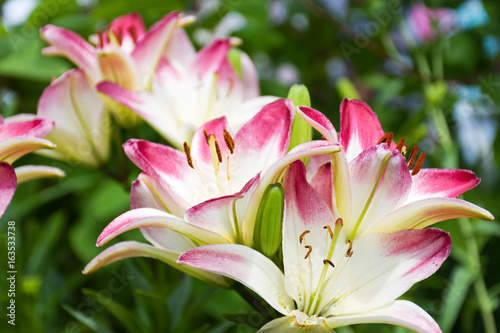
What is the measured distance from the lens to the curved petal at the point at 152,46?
637 mm

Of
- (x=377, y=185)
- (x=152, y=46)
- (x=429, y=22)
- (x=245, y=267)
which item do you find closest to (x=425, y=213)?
(x=377, y=185)

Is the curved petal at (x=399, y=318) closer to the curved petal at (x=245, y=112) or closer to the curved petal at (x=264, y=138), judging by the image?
the curved petal at (x=264, y=138)

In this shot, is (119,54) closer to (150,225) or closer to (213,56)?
(213,56)

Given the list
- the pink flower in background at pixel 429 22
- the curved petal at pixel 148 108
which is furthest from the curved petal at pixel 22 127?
the pink flower in background at pixel 429 22

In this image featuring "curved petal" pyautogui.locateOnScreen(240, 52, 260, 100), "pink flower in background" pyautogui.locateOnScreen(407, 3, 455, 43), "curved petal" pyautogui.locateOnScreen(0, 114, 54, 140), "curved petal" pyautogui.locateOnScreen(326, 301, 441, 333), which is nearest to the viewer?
"curved petal" pyautogui.locateOnScreen(326, 301, 441, 333)

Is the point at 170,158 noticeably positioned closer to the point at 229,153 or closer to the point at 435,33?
the point at 229,153

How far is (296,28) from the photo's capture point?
4.48 ft

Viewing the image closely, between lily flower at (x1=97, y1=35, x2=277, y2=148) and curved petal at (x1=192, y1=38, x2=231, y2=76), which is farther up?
curved petal at (x1=192, y1=38, x2=231, y2=76)

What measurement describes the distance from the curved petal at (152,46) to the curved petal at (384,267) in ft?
1.12

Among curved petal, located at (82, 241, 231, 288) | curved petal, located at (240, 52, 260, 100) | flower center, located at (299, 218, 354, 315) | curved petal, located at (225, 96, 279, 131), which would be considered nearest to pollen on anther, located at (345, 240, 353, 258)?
flower center, located at (299, 218, 354, 315)

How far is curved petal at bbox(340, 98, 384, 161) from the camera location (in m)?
0.48

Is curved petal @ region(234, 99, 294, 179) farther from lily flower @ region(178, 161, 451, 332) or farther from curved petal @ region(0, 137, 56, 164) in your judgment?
curved petal @ region(0, 137, 56, 164)

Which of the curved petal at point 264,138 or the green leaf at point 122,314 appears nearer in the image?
the curved petal at point 264,138

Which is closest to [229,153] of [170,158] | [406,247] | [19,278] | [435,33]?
[170,158]
